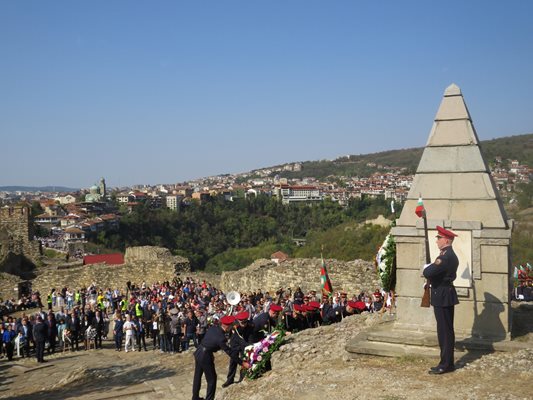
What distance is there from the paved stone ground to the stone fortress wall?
323 inches

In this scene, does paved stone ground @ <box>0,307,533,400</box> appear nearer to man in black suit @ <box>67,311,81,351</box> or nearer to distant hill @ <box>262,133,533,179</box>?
man in black suit @ <box>67,311,81,351</box>

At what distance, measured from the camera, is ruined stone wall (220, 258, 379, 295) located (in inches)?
724

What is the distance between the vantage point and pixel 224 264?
199ft

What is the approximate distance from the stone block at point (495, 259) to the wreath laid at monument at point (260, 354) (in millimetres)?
3009

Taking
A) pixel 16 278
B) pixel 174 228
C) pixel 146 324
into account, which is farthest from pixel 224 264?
pixel 146 324

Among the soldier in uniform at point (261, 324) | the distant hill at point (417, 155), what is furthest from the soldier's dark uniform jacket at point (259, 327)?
the distant hill at point (417, 155)

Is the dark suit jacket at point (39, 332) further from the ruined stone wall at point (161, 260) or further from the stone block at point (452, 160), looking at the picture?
the ruined stone wall at point (161, 260)

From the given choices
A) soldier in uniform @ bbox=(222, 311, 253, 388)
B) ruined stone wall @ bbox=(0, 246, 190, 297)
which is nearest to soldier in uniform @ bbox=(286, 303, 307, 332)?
soldier in uniform @ bbox=(222, 311, 253, 388)

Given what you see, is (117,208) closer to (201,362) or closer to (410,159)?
(410,159)

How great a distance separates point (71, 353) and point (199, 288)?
261 inches

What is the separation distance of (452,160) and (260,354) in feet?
12.4

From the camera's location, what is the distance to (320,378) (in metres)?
6.48

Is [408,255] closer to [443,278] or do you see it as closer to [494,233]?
[494,233]

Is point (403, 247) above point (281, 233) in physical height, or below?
above
